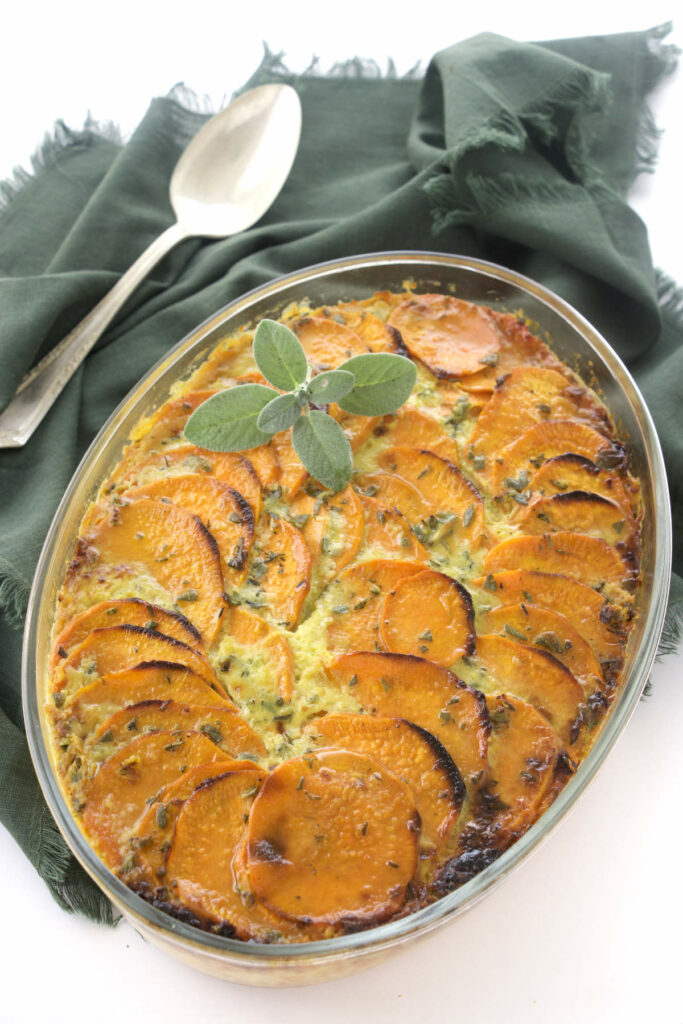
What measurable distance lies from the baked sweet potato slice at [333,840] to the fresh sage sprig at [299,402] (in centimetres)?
88

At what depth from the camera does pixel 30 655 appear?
250 centimetres

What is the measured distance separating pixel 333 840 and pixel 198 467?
48.2 inches

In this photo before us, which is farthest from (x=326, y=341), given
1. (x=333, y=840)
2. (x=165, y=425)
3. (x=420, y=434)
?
(x=333, y=840)

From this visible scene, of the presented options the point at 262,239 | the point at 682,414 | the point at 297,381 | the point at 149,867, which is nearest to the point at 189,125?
the point at 262,239

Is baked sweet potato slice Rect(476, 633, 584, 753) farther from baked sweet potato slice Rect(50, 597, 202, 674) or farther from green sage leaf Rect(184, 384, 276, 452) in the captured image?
green sage leaf Rect(184, 384, 276, 452)

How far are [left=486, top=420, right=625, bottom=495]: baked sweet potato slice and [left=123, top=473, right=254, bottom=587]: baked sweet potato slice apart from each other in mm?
765

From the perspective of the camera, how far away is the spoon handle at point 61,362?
3.24 m

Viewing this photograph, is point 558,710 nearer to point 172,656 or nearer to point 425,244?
point 172,656

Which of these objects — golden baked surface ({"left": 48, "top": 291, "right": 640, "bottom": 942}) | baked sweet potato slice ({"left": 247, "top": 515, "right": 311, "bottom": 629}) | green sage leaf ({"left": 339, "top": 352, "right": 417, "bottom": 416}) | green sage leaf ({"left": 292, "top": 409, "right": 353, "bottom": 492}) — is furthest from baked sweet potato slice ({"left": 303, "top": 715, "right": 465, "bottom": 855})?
green sage leaf ({"left": 339, "top": 352, "right": 417, "bottom": 416})

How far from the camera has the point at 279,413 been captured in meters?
2.72

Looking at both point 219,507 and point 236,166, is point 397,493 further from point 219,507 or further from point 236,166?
point 236,166

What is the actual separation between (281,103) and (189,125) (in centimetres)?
44

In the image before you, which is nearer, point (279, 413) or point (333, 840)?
point (333, 840)

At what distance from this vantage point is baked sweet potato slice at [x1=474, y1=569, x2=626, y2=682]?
8.35 ft
